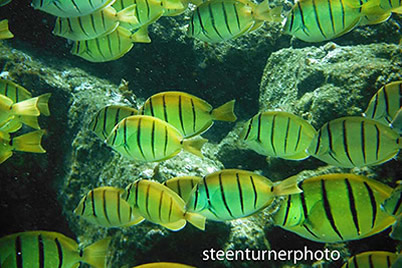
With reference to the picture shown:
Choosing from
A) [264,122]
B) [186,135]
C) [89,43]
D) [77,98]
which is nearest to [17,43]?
[77,98]

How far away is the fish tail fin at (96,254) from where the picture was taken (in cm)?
219

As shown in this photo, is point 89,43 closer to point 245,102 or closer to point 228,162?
point 228,162

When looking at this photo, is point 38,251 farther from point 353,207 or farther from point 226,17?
point 226,17

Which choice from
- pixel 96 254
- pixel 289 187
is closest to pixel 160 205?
pixel 96 254

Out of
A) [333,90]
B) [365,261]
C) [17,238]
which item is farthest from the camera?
[333,90]

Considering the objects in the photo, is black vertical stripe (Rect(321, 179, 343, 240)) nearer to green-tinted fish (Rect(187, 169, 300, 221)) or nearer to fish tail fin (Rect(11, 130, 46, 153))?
green-tinted fish (Rect(187, 169, 300, 221))

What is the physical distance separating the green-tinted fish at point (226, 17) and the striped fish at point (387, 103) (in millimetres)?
1445

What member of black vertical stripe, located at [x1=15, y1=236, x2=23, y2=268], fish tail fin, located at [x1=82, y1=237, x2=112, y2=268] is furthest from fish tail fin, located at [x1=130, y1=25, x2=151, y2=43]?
black vertical stripe, located at [x1=15, y1=236, x2=23, y2=268]

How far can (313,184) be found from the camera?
2.01 meters

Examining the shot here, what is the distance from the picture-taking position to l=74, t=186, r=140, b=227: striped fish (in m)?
2.87

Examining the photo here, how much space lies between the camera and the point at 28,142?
3.04 meters

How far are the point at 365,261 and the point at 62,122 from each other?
5.97 metres

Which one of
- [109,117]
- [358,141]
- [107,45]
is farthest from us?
[107,45]

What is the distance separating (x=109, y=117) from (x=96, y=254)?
163cm
